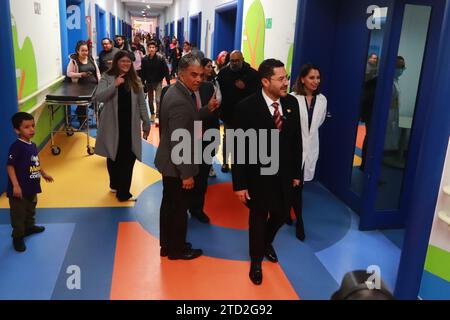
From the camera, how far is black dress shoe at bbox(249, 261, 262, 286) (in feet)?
9.54

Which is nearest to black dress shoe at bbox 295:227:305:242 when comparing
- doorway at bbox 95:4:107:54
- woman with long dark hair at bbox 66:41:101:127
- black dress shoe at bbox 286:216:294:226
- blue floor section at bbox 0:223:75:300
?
black dress shoe at bbox 286:216:294:226

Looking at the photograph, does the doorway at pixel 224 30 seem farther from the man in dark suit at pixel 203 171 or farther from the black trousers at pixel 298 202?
the black trousers at pixel 298 202

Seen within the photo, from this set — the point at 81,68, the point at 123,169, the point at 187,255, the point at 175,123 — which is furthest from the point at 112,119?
the point at 81,68

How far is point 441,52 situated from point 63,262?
2.88 m

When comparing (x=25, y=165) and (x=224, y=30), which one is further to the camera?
(x=224, y=30)

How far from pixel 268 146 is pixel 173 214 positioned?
→ 904 millimetres

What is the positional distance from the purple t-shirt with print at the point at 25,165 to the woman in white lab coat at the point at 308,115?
2150 mm

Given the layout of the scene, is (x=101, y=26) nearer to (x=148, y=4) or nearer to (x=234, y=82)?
(x=234, y=82)

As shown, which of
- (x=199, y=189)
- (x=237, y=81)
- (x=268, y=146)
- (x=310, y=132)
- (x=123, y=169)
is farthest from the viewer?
(x=237, y=81)

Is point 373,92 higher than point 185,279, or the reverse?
point 373,92

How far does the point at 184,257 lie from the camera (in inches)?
125

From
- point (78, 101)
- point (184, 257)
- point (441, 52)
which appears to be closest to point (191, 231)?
point (184, 257)

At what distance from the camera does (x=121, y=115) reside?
13.1 feet
